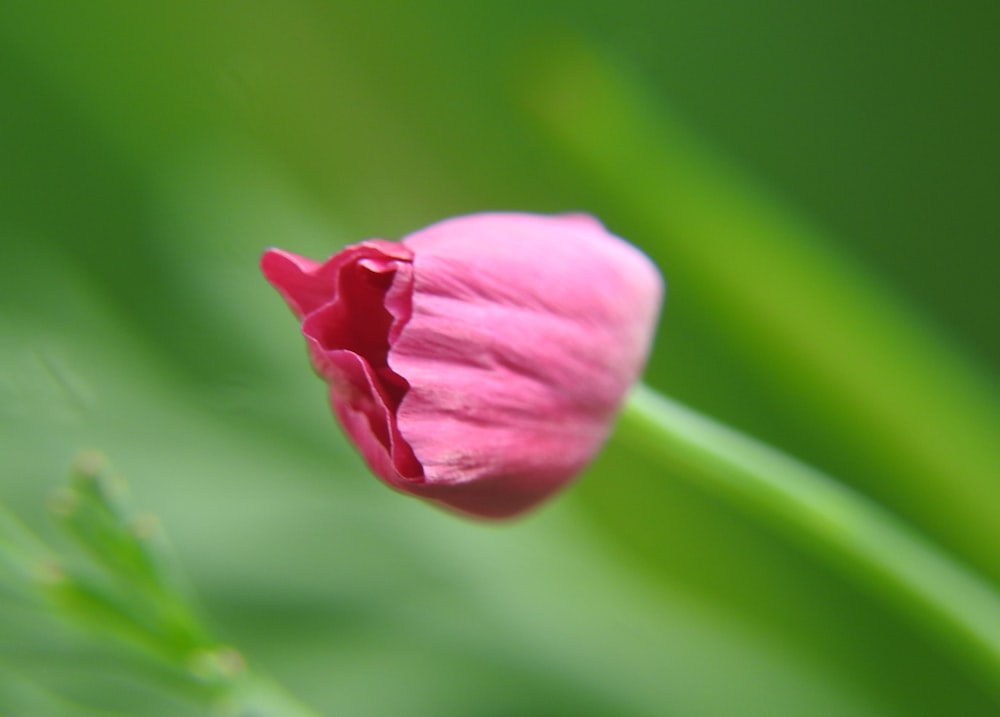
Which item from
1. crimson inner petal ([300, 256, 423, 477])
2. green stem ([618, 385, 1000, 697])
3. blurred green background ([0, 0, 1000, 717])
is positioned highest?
blurred green background ([0, 0, 1000, 717])

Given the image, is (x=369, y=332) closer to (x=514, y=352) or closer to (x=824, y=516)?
(x=514, y=352)

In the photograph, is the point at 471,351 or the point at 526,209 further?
the point at 526,209

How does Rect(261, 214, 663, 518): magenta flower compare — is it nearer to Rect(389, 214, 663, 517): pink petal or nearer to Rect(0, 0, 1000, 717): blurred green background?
Rect(389, 214, 663, 517): pink petal

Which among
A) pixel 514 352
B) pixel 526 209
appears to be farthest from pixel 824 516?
pixel 526 209

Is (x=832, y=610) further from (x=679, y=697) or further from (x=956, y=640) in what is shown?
(x=956, y=640)

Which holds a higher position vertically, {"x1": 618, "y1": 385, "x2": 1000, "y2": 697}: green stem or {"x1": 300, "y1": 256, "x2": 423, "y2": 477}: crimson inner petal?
{"x1": 618, "y1": 385, "x2": 1000, "y2": 697}: green stem

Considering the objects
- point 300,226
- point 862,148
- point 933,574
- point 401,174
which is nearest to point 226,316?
point 300,226

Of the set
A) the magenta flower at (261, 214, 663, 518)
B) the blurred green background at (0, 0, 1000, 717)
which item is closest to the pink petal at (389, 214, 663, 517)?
the magenta flower at (261, 214, 663, 518)
